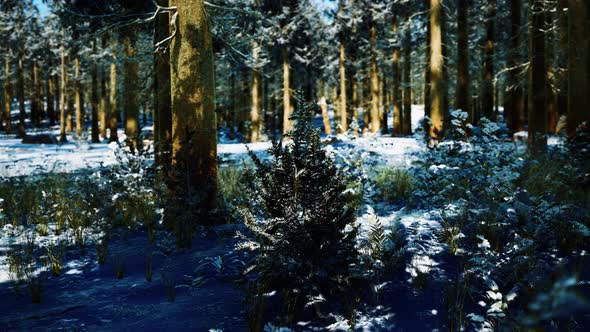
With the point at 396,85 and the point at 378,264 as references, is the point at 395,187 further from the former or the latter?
the point at 396,85

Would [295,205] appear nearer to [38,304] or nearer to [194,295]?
[194,295]

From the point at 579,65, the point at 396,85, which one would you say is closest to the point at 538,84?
the point at 579,65

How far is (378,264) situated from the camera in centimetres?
371

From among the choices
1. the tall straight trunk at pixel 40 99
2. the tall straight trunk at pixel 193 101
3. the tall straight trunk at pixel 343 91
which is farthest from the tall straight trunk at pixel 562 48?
the tall straight trunk at pixel 40 99

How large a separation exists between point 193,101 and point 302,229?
9.96 ft

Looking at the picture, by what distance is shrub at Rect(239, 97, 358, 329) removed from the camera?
3.26 m

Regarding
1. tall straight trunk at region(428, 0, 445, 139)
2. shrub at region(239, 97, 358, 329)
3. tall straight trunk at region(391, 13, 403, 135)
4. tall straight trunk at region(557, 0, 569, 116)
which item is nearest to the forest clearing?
shrub at region(239, 97, 358, 329)

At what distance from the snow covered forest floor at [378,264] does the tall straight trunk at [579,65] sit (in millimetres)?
2770

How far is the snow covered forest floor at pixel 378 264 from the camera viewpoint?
10.5ft

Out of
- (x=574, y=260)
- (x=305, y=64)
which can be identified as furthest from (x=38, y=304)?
(x=305, y=64)

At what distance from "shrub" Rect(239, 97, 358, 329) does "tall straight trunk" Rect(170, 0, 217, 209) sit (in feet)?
7.18

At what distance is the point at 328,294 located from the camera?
3455 mm

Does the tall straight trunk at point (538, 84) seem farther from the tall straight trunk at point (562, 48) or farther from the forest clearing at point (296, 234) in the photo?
the forest clearing at point (296, 234)

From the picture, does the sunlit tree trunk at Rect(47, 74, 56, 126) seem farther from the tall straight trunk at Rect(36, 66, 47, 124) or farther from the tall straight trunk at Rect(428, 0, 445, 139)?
the tall straight trunk at Rect(428, 0, 445, 139)
